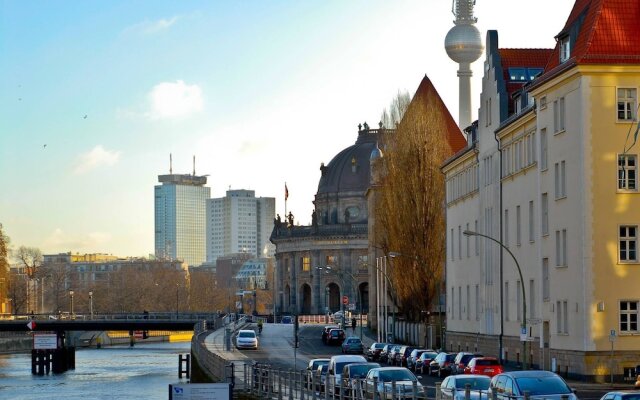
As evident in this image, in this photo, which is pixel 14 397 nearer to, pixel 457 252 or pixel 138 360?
pixel 457 252

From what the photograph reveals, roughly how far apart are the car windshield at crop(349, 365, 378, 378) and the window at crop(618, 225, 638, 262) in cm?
1543

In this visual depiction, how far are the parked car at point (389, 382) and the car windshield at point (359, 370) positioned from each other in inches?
89.8

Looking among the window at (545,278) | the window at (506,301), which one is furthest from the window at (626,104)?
the window at (506,301)

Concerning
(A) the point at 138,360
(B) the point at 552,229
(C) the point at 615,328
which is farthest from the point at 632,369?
(A) the point at 138,360

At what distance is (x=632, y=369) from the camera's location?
60.2 metres

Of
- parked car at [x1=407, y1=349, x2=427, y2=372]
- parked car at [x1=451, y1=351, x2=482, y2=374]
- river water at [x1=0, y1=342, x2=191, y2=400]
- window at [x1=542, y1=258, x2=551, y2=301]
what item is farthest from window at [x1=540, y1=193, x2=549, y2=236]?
river water at [x1=0, y1=342, x2=191, y2=400]

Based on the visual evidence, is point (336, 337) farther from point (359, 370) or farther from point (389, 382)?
point (389, 382)

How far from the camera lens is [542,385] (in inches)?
1398

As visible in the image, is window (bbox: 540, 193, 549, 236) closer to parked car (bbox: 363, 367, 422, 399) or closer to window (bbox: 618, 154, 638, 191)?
window (bbox: 618, 154, 638, 191)

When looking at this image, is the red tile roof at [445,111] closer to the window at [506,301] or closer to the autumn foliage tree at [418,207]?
the autumn foliage tree at [418,207]

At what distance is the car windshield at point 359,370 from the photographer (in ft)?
166

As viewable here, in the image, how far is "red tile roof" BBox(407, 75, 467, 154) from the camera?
11169 centimetres

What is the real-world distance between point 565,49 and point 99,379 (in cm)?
6362

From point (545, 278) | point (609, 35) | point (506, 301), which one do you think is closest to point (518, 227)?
point (506, 301)
